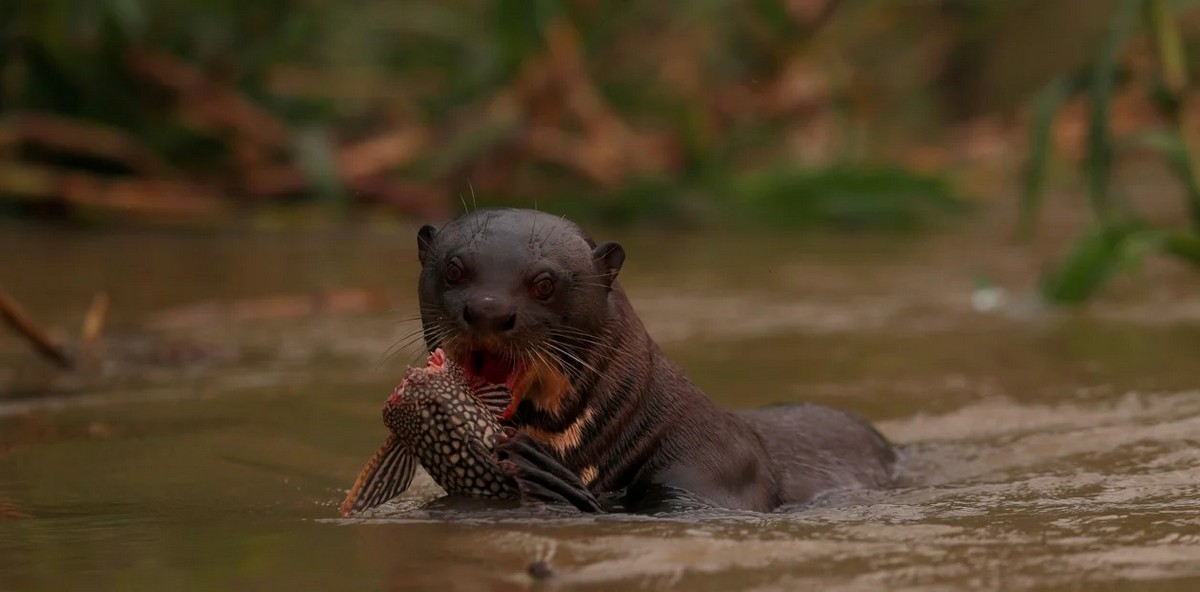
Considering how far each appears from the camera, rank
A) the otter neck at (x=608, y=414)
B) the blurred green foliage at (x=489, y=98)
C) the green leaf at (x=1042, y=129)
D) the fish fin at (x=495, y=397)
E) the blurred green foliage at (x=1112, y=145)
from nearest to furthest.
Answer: the fish fin at (x=495, y=397) → the otter neck at (x=608, y=414) → the blurred green foliage at (x=1112, y=145) → the green leaf at (x=1042, y=129) → the blurred green foliage at (x=489, y=98)

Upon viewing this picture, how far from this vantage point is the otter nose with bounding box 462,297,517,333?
9.68ft

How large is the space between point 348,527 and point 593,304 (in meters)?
0.60

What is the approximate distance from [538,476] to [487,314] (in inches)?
11.1

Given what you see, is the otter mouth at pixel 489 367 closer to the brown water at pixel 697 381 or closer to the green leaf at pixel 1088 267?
the brown water at pixel 697 381

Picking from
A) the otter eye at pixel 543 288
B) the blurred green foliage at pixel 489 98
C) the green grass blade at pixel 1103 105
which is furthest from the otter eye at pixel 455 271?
the blurred green foliage at pixel 489 98

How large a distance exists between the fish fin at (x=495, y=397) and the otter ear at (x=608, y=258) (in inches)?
12.6

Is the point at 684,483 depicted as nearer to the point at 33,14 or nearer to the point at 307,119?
the point at 33,14

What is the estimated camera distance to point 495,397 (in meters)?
3.06

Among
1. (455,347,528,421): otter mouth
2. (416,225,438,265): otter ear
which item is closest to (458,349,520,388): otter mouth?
(455,347,528,421): otter mouth

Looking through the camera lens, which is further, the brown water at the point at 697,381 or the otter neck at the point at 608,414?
the otter neck at the point at 608,414

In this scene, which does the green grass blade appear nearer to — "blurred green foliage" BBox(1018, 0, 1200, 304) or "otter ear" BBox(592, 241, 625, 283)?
"blurred green foliage" BBox(1018, 0, 1200, 304)

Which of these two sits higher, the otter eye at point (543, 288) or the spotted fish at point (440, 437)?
the otter eye at point (543, 288)

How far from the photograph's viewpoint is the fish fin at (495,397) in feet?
9.98

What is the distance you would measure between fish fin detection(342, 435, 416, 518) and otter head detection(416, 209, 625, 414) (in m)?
0.18
